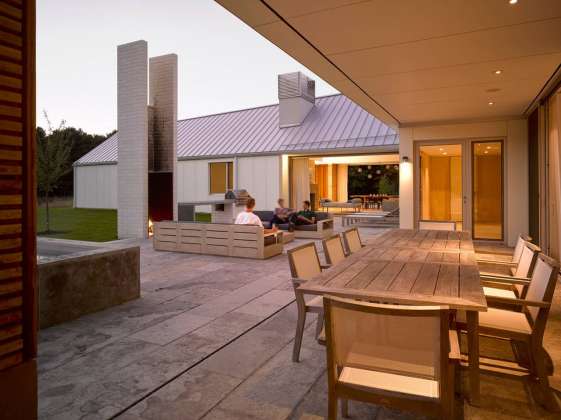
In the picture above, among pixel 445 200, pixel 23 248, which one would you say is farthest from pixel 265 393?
pixel 445 200

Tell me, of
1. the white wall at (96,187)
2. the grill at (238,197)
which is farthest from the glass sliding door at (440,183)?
the white wall at (96,187)

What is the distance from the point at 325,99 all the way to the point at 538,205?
11.2 meters

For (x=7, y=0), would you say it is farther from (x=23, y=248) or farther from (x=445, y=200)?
(x=445, y=200)

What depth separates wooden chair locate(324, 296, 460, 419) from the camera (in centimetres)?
151

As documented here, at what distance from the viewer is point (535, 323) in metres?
2.33

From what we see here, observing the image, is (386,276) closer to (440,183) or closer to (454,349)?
(454,349)

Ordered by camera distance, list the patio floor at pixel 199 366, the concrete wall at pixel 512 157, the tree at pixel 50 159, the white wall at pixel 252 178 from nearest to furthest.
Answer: the patio floor at pixel 199 366 < the concrete wall at pixel 512 157 < the tree at pixel 50 159 < the white wall at pixel 252 178

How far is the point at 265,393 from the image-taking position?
2451mm

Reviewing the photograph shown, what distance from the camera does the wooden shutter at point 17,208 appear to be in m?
1.86

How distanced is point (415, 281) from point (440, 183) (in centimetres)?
878

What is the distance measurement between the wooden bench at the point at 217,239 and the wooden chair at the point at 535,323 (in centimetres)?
491

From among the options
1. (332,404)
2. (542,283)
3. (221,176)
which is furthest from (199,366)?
(221,176)

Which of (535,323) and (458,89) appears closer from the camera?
(535,323)

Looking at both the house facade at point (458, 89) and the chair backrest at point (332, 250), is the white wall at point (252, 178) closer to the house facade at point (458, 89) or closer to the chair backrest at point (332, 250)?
the house facade at point (458, 89)
